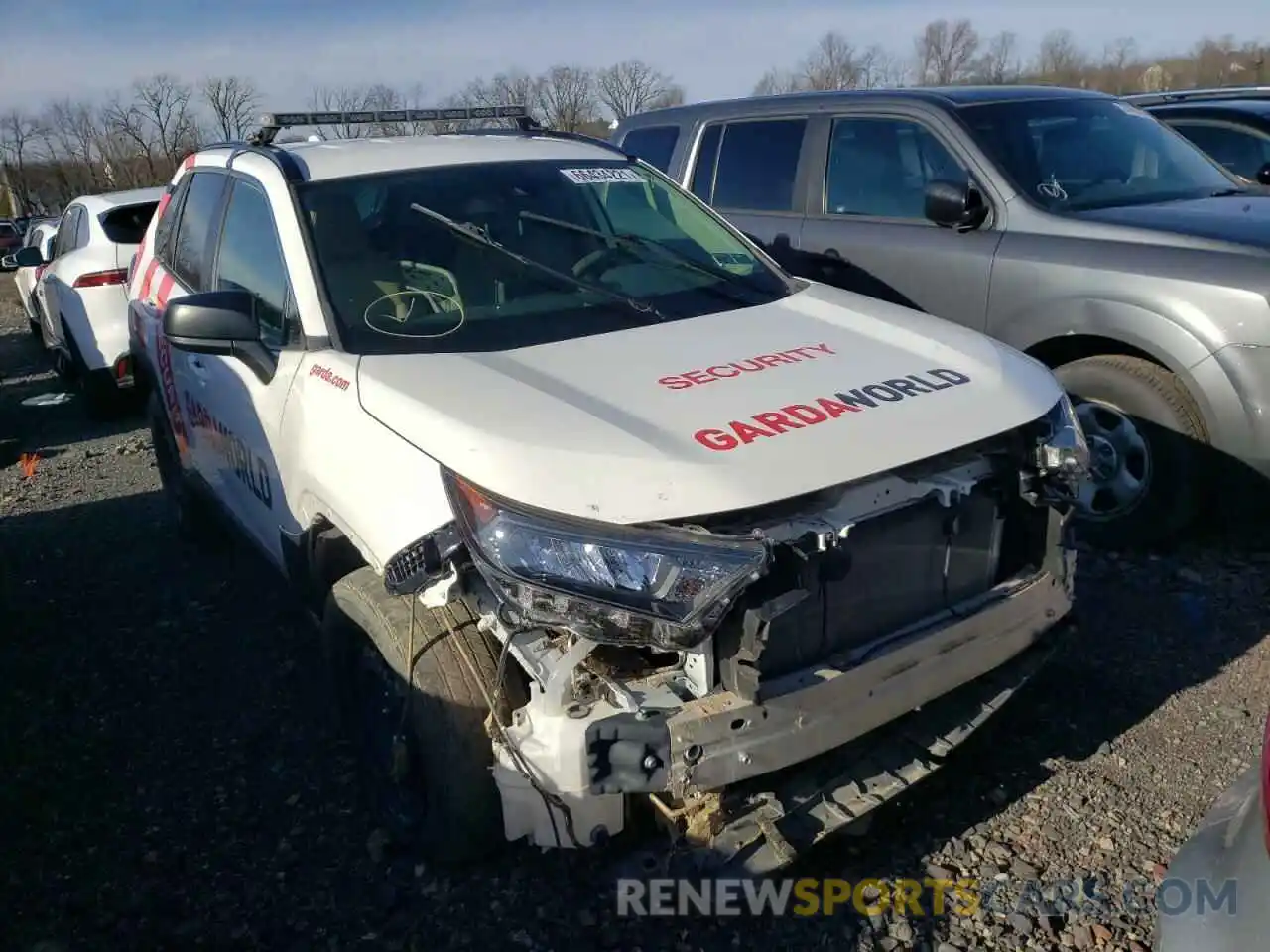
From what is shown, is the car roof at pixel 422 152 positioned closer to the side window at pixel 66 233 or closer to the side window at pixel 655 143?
the side window at pixel 655 143

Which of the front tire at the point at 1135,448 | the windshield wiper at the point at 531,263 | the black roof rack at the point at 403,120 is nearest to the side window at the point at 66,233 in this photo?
the black roof rack at the point at 403,120

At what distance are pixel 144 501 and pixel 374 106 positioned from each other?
2.66 meters

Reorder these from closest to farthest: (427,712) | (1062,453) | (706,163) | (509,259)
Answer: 1. (427,712)
2. (1062,453)
3. (509,259)
4. (706,163)

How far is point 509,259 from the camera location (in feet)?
11.2

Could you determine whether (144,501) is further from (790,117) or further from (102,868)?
(790,117)

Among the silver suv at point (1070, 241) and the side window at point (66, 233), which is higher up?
the silver suv at point (1070, 241)

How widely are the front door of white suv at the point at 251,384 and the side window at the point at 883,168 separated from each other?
3.04 m

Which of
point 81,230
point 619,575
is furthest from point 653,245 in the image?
point 81,230

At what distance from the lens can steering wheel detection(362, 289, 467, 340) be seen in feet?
10.1

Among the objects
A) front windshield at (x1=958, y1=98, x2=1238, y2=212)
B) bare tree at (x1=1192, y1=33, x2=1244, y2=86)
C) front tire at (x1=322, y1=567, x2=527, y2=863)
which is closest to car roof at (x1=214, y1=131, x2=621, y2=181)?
front tire at (x1=322, y1=567, x2=527, y2=863)

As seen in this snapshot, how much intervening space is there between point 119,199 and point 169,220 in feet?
13.4

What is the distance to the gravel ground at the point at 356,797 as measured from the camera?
2.65 meters

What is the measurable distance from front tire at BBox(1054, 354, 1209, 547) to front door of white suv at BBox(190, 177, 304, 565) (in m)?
3.14

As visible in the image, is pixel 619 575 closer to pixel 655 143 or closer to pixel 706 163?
pixel 706 163
